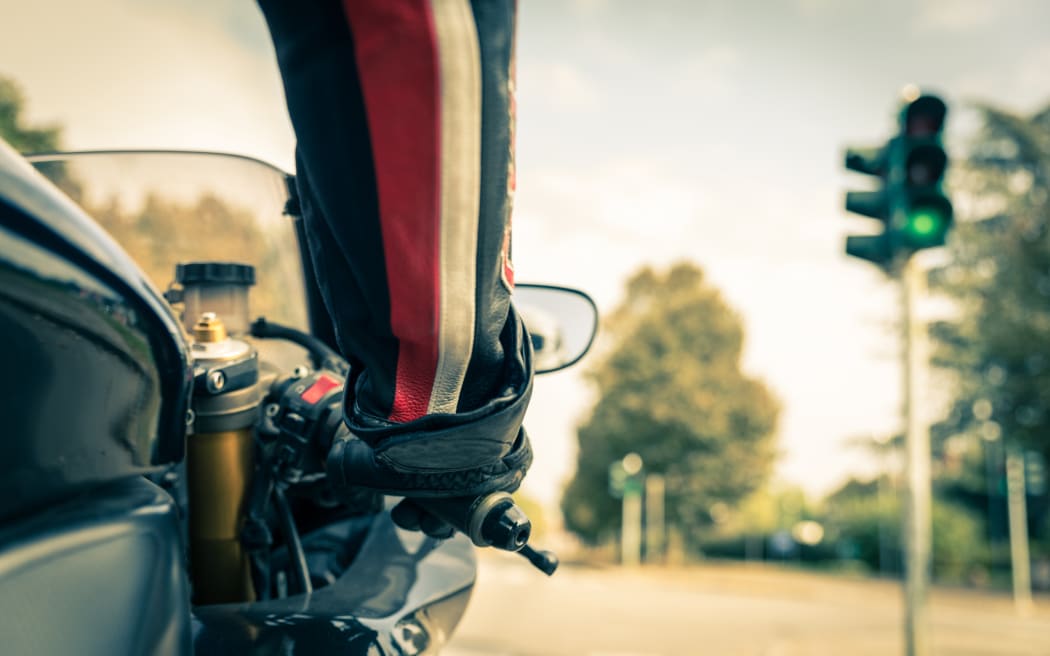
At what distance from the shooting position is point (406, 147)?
619 mm

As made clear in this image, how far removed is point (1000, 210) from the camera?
2289cm

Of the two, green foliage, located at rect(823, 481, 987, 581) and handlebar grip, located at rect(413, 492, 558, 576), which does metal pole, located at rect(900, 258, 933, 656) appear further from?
green foliage, located at rect(823, 481, 987, 581)

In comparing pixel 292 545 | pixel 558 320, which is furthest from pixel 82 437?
pixel 558 320

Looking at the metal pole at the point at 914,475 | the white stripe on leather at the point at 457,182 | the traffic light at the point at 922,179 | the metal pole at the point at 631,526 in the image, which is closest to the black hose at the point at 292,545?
the white stripe on leather at the point at 457,182

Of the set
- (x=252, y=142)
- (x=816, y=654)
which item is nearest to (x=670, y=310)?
(x=816, y=654)

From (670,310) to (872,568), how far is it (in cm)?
1123

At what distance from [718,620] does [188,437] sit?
14.0 m

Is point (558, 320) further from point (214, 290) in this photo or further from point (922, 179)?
point (922, 179)

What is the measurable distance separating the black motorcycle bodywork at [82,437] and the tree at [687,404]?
3031 cm

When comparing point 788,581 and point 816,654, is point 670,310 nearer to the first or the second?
point 788,581

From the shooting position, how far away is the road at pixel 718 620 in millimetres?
11102

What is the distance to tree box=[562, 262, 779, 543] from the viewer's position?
3075 cm

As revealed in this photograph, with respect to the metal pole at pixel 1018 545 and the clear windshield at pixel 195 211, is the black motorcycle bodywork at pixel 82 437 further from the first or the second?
the metal pole at pixel 1018 545

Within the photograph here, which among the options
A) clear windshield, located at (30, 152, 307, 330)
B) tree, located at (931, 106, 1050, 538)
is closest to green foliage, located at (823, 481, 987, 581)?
tree, located at (931, 106, 1050, 538)
